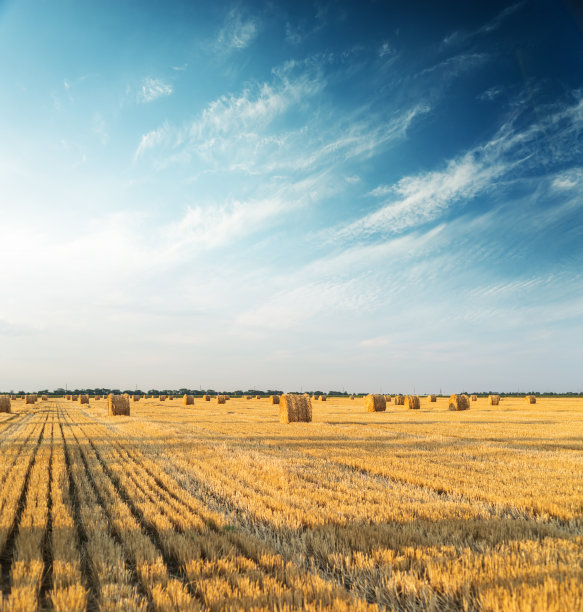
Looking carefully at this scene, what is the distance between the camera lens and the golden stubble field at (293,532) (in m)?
3.87

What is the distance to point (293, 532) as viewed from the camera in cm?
552

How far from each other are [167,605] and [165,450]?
917 centimetres

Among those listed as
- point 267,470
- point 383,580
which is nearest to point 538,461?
point 267,470

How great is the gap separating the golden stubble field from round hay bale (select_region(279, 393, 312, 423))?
463 inches

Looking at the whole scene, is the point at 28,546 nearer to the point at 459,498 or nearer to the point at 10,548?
the point at 10,548

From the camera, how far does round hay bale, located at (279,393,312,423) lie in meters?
22.9

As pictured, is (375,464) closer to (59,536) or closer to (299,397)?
(59,536)

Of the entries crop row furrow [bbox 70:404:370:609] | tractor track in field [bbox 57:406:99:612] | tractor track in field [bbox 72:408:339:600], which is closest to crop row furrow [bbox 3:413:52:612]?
tractor track in field [bbox 57:406:99:612]

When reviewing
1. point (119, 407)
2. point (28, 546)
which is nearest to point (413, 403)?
point (119, 407)

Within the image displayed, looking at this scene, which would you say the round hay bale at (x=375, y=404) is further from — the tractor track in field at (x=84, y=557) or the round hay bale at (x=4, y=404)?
the tractor track in field at (x=84, y=557)

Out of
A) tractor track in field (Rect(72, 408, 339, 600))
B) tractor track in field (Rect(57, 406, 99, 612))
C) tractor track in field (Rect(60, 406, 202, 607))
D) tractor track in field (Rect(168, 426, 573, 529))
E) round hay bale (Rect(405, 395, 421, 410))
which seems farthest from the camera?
round hay bale (Rect(405, 395, 421, 410))

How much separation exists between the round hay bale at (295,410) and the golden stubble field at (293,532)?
463 inches

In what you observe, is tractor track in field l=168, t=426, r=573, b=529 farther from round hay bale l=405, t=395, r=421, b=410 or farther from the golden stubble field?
round hay bale l=405, t=395, r=421, b=410

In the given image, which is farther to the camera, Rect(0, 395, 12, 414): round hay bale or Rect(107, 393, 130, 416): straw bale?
Rect(0, 395, 12, 414): round hay bale
